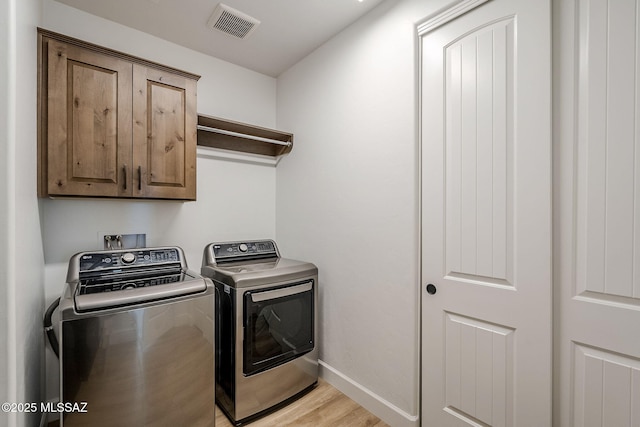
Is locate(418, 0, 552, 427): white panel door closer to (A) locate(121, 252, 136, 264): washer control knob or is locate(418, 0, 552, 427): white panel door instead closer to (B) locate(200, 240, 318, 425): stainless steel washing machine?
(B) locate(200, 240, 318, 425): stainless steel washing machine

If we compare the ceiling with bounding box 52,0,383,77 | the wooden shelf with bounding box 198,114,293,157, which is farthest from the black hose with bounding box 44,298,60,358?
A: the ceiling with bounding box 52,0,383,77

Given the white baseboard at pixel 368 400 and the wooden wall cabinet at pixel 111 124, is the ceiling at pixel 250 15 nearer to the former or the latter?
the wooden wall cabinet at pixel 111 124

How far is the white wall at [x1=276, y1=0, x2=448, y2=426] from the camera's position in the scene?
5.46 ft

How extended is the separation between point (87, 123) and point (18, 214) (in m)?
0.79

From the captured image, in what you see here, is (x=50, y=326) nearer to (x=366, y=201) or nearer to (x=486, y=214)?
(x=366, y=201)

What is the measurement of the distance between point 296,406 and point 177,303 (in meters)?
1.14

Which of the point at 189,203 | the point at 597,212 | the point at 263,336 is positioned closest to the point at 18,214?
the point at 189,203

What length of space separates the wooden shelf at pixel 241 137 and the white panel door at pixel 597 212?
1.96 m

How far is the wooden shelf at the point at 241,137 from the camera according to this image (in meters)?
2.25

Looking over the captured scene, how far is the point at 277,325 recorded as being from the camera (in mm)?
1936

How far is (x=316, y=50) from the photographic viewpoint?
2.35 metres

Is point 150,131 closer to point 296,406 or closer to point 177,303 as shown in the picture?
point 177,303

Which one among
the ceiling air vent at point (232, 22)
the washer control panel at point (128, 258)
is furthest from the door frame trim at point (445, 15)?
the washer control panel at point (128, 258)

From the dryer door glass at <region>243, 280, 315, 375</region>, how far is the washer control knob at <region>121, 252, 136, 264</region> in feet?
2.60
